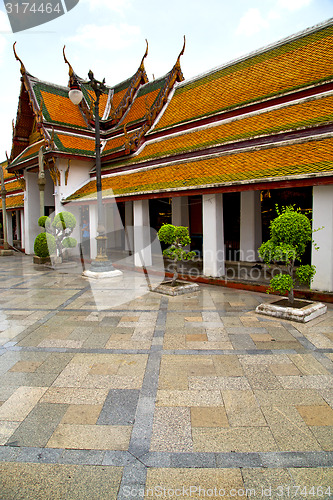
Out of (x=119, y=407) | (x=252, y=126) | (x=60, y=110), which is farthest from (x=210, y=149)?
(x=60, y=110)

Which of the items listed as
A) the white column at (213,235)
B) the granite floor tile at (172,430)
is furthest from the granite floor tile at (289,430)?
the white column at (213,235)

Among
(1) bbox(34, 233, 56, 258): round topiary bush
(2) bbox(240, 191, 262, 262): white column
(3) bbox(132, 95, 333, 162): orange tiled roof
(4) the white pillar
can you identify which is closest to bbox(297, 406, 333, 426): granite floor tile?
(3) bbox(132, 95, 333, 162): orange tiled roof

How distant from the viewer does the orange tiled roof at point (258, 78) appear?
1064cm

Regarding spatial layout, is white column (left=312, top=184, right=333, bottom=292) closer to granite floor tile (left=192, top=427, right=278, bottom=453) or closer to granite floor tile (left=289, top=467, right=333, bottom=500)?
granite floor tile (left=192, top=427, right=278, bottom=453)

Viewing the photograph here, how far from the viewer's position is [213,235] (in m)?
9.84

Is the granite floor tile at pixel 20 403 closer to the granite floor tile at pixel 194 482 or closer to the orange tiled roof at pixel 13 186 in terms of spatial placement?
the granite floor tile at pixel 194 482

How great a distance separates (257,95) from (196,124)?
8.26 ft

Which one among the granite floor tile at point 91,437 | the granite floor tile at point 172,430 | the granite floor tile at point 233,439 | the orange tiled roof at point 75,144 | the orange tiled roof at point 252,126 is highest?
the orange tiled roof at point 75,144

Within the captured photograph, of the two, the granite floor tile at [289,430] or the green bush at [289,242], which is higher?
the green bush at [289,242]

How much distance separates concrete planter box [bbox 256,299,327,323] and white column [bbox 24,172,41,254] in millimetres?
16410

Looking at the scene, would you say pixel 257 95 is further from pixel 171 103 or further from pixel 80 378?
pixel 80 378

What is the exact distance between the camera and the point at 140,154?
14398mm

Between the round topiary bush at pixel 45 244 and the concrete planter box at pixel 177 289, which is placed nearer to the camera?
the concrete planter box at pixel 177 289

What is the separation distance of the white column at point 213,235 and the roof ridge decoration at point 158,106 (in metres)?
6.06
